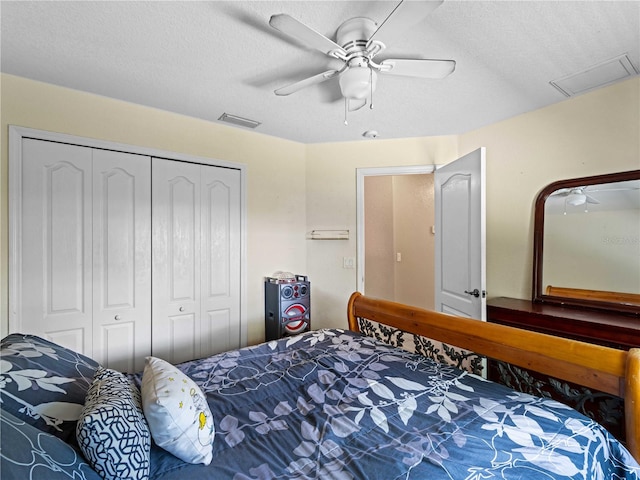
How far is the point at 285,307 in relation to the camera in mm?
2992

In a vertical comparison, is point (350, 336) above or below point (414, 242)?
below

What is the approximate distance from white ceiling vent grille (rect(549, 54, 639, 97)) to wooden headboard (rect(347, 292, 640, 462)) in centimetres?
170

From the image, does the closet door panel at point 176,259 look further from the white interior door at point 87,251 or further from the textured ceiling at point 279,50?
the textured ceiling at point 279,50

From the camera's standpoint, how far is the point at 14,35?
1610 millimetres

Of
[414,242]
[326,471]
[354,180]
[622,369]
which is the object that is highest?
[354,180]

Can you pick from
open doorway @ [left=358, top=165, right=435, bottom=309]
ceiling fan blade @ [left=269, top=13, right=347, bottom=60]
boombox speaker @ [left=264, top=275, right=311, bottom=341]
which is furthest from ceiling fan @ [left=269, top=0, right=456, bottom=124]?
open doorway @ [left=358, top=165, right=435, bottom=309]

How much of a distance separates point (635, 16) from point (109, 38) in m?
2.55

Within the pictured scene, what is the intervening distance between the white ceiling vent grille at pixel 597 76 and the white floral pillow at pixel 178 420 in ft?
8.84

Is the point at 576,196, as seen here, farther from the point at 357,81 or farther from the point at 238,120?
the point at 238,120

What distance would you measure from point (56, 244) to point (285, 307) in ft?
5.90

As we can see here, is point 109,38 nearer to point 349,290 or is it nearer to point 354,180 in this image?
point 354,180

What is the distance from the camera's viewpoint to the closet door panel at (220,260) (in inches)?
111

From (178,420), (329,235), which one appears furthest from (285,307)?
(178,420)

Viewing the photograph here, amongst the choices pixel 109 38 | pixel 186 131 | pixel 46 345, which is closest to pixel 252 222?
pixel 186 131
